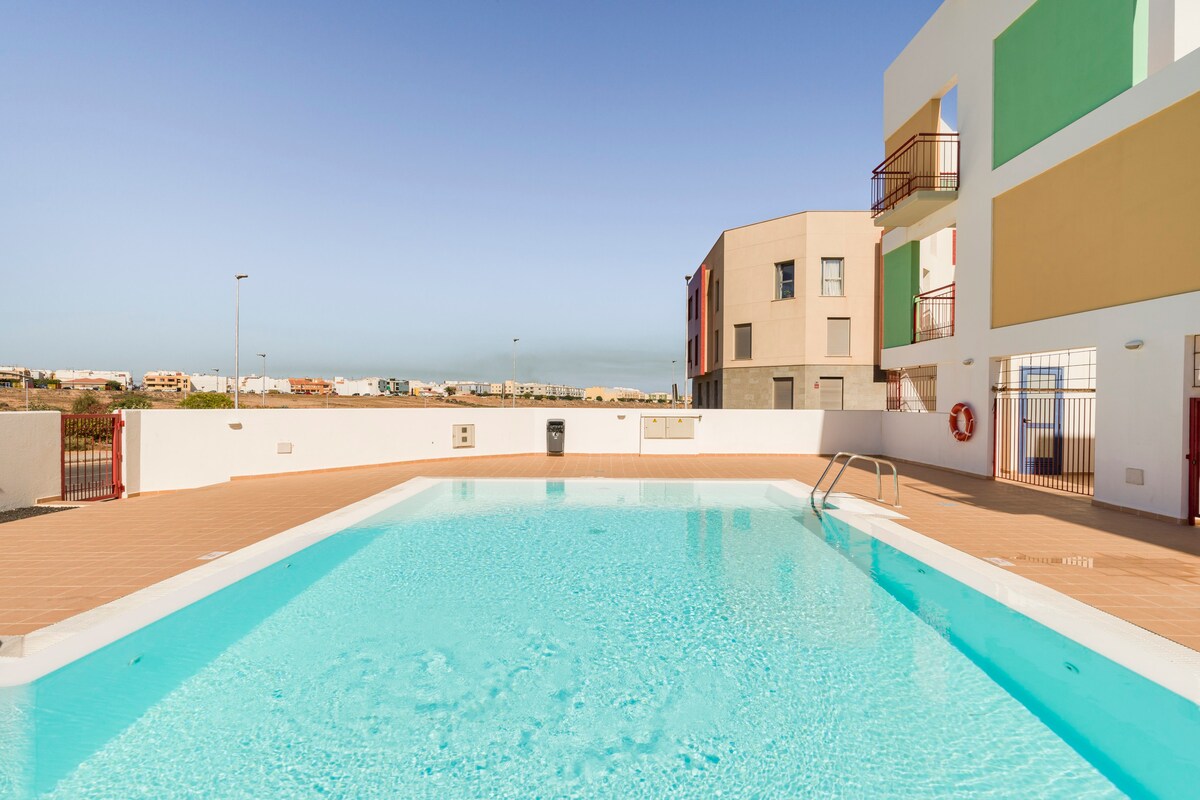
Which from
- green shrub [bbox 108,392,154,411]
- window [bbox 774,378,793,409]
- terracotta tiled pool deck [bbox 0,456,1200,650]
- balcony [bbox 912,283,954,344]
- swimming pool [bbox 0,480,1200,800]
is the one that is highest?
balcony [bbox 912,283,954,344]

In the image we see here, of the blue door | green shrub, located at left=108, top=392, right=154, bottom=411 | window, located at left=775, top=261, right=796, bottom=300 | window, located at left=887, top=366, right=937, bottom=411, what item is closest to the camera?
the blue door

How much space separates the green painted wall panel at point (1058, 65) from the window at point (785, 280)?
41.7ft

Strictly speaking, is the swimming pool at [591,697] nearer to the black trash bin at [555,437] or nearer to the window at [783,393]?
the black trash bin at [555,437]

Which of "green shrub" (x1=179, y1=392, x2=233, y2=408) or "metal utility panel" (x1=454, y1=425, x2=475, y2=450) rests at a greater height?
"green shrub" (x1=179, y1=392, x2=233, y2=408)

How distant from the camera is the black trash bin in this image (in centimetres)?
1508

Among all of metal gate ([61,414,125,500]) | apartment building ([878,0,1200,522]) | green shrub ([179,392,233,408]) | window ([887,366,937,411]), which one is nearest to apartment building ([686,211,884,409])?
window ([887,366,937,411])

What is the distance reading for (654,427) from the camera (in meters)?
15.2

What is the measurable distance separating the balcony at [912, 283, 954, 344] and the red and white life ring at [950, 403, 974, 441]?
10.1 ft

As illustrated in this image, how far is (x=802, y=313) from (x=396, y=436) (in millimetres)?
17205

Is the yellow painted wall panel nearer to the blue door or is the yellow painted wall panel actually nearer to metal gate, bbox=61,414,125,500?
the blue door

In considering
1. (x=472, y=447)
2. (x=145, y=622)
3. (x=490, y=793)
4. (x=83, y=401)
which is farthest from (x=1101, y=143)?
(x=83, y=401)

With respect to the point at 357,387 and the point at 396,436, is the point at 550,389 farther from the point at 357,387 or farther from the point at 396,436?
the point at 396,436

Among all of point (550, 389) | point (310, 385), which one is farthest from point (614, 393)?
point (310, 385)

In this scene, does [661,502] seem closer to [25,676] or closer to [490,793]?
[490,793]
